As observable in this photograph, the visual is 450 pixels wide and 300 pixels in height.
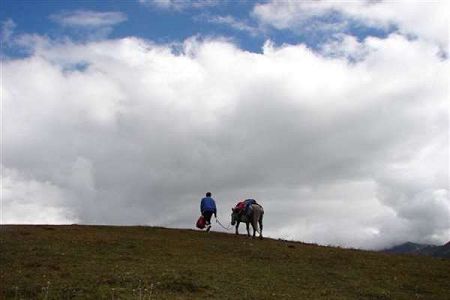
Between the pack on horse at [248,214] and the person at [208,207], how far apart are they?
1.58 m

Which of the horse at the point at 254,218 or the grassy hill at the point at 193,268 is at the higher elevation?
the horse at the point at 254,218

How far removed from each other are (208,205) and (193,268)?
47.2 feet

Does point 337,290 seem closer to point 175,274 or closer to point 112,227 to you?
point 175,274

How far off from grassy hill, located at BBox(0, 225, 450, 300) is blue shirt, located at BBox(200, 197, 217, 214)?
2860 millimetres

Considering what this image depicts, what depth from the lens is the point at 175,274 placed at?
80.7 feet

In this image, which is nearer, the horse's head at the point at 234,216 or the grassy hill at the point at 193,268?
the grassy hill at the point at 193,268

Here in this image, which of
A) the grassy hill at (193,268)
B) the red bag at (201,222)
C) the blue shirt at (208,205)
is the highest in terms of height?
the blue shirt at (208,205)

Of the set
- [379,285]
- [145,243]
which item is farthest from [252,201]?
[379,285]

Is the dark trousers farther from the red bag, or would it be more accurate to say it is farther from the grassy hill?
the grassy hill

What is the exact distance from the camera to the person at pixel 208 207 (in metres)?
40.6

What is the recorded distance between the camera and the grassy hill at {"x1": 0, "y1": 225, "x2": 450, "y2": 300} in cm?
2203

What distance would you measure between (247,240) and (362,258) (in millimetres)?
7850

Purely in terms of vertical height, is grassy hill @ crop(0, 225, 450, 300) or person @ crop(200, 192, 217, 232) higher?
person @ crop(200, 192, 217, 232)

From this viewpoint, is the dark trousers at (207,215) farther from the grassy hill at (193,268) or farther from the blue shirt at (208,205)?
the grassy hill at (193,268)
